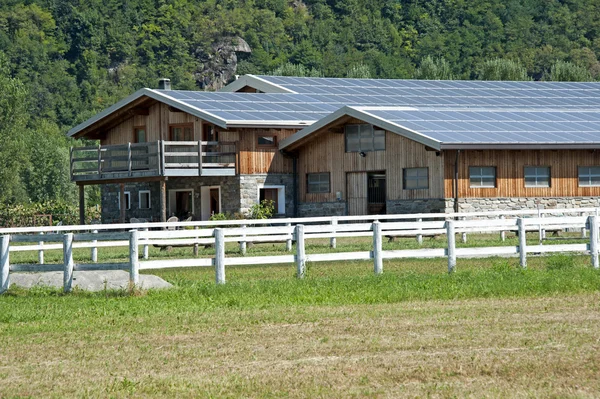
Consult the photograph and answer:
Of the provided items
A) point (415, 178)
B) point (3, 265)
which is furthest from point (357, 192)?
point (3, 265)

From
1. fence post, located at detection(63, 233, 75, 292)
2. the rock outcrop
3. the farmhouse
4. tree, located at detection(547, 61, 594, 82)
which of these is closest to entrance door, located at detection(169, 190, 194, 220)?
the farmhouse

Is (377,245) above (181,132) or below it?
below

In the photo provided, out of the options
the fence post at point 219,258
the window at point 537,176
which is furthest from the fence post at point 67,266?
the window at point 537,176

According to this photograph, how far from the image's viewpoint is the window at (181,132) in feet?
165

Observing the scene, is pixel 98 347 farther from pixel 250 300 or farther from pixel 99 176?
pixel 99 176

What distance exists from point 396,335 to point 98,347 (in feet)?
11.7

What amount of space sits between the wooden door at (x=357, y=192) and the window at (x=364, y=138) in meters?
1.00

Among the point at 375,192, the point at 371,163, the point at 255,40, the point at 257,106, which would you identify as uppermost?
the point at 255,40

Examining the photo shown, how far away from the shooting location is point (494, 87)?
6125 centimetres

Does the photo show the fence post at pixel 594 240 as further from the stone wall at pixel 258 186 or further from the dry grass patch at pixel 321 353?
the stone wall at pixel 258 186

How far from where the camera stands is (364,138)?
151ft

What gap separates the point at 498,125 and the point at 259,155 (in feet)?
31.7

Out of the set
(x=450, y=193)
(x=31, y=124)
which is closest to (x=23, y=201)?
(x=31, y=124)

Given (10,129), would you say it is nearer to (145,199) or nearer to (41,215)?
(41,215)
